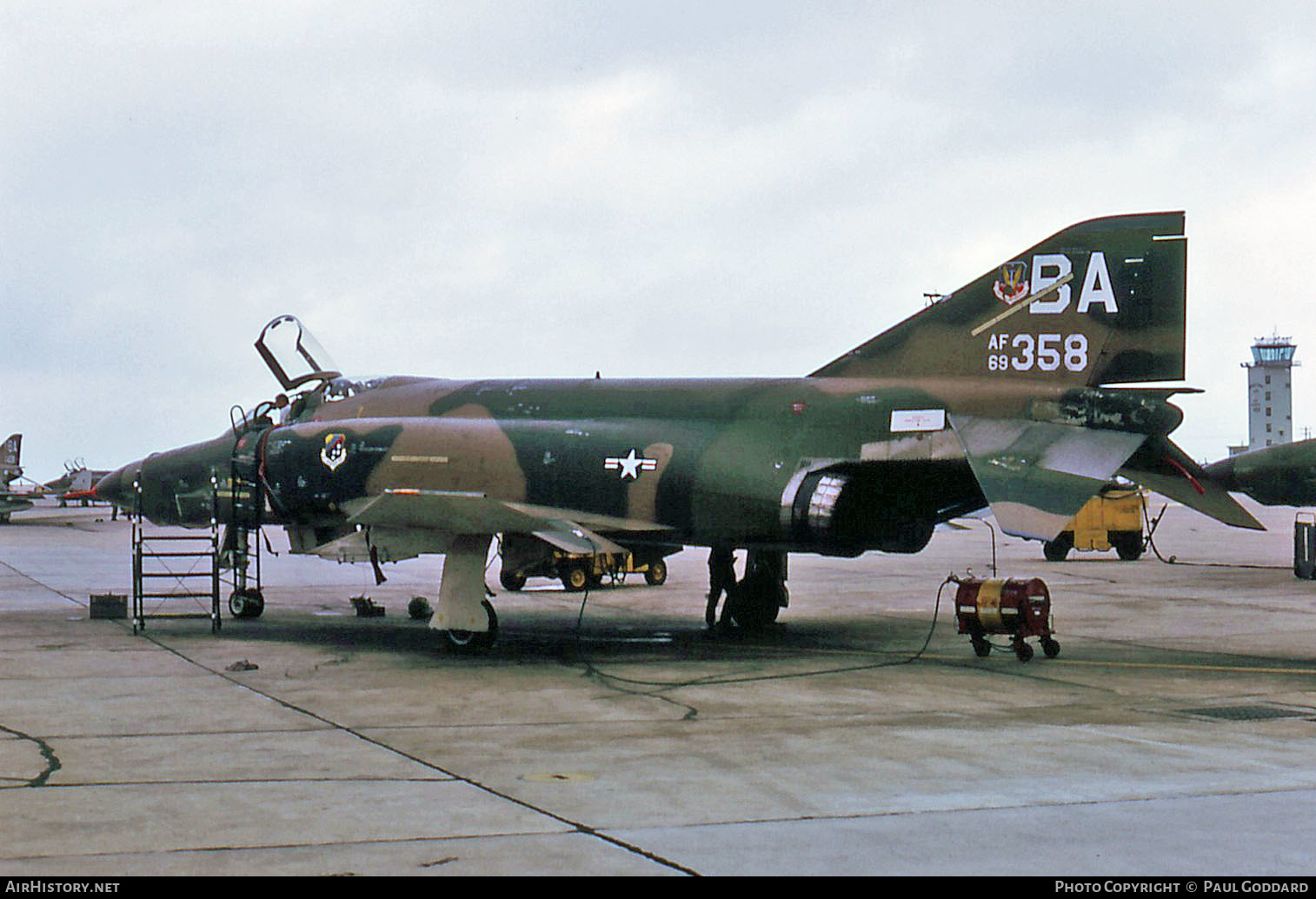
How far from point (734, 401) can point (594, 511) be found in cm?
199

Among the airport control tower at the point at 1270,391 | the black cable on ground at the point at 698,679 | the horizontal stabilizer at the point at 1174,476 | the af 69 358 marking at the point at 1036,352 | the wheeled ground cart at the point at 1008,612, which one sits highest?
the airport control tower at the point at 1270,391

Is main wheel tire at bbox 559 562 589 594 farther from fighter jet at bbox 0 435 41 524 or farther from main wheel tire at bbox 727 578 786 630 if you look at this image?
fighter jet at bbox 0 435 41 524

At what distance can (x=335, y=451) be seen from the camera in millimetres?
15578

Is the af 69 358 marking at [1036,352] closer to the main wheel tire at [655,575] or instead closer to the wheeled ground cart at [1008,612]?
the wheeled ground cart at [1008,612]

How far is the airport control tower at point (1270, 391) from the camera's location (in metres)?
140

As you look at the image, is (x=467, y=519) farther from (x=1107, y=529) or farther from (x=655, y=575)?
(x=1107, y=529)

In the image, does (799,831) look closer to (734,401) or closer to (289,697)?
(289,697)

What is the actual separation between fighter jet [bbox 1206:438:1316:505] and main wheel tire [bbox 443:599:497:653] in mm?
15004

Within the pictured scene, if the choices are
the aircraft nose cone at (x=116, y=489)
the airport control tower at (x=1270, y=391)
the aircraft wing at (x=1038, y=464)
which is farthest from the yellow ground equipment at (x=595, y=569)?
the airport control tower at (x=1270, y=391)

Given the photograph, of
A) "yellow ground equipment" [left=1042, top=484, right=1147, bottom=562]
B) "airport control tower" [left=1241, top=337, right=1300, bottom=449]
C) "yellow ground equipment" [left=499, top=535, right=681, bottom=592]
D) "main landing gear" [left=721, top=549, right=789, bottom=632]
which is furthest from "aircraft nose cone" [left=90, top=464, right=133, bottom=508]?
"airport control tower" [left=1241, top=337, right=1300, bottom=449]

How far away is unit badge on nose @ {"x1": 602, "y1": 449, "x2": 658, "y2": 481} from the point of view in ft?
48.5

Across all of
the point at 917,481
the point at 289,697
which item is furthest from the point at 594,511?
the point at 289,697

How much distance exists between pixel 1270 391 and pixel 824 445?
467 feet

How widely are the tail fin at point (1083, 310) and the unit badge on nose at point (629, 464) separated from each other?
10.5 feet
